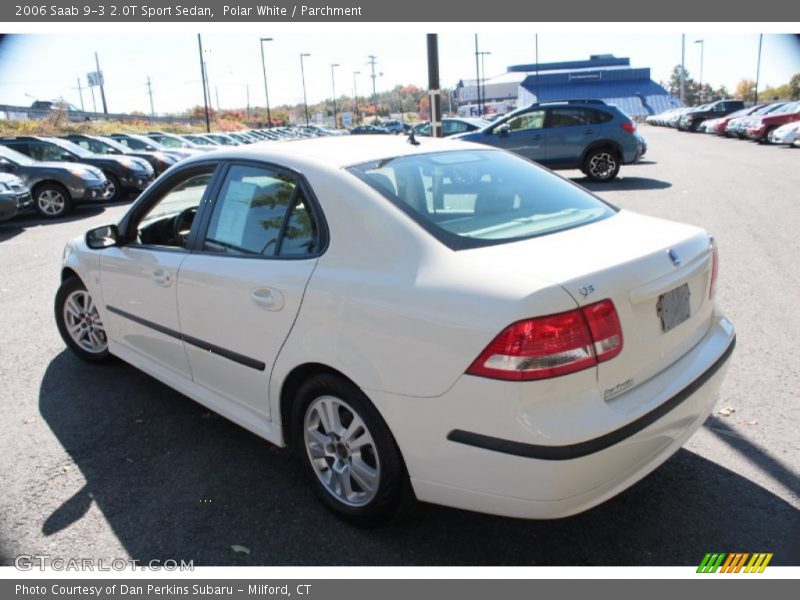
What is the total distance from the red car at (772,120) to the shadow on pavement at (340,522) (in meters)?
26.7

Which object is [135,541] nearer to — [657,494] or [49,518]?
[49,518]

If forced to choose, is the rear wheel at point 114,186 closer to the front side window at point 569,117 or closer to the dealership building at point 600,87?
the front side window at point 569,117

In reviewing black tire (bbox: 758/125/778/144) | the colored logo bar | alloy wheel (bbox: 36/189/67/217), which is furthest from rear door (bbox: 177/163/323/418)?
black tire (bbox: 758/125/778/144)

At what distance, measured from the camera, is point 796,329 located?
4.90 meters

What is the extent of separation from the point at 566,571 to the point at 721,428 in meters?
1.55

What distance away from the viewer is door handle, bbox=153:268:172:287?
367 cm

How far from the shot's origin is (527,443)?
224 cm

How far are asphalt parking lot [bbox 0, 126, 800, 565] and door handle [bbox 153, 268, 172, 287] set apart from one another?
0.90 meters

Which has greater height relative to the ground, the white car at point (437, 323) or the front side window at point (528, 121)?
the front side window at point (528, 121)

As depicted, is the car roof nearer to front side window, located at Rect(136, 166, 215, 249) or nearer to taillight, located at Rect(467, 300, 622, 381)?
front side window, located at Rect(136, 166, 215, 249)

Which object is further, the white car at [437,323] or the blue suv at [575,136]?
the blue suv at [575,136]

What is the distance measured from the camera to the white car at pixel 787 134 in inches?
896

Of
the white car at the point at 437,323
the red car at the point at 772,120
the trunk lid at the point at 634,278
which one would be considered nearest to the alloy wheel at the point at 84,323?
the white car at the point at 437,323

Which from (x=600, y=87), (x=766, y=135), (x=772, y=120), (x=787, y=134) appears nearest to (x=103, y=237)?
(x=787, y=134)
